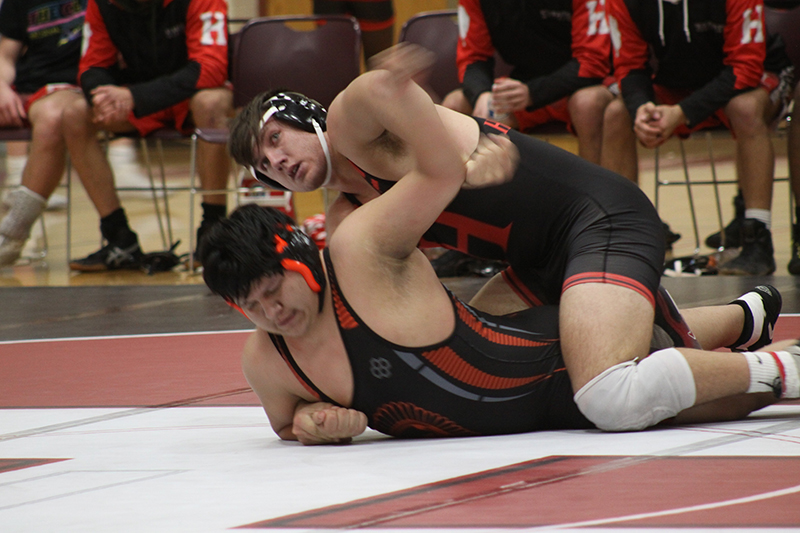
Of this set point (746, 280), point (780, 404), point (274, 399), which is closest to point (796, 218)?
point (746, 280)

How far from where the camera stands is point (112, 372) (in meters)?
2.71

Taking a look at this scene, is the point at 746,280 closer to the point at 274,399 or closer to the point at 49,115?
the point at 274,399

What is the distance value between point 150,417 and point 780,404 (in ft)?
4.42

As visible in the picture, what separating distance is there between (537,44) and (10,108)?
8.82 ft

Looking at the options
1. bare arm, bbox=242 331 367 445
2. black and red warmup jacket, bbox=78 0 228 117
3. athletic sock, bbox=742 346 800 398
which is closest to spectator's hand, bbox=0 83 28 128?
black and red warmup jacket, bbox=78 0 228 117

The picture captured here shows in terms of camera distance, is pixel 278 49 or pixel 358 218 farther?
pixel 278 49

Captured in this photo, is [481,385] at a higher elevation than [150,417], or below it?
higher

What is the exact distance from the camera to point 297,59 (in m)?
5.04

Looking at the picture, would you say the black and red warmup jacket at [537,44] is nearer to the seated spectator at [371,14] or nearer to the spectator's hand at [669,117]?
the spectator's hand at [669,117]

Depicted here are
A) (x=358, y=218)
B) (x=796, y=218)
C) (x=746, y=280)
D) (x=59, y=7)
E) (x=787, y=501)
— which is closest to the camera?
(x=787, y=501)

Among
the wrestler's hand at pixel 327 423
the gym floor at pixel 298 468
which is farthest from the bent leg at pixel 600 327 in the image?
the wrestler's hand at pixel 327 423

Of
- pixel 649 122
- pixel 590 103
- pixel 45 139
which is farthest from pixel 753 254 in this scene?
pixel 45 139

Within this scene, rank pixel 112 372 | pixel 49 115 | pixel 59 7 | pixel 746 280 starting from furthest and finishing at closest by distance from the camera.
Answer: pixel 59 7, pixel 49 115, pixel 746 280, pixel 112 372

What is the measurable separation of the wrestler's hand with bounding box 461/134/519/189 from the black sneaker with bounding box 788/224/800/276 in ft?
7.62
